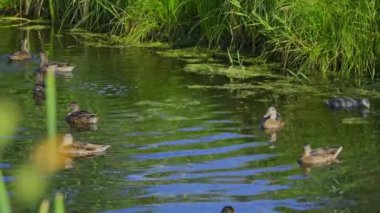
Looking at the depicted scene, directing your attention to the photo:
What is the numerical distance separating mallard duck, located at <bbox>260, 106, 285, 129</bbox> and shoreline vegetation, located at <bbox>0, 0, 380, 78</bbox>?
2647 mm

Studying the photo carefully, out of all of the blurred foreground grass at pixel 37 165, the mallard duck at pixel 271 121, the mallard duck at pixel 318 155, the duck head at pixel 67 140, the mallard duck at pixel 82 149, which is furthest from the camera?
the mallard duck at pixel 271 121

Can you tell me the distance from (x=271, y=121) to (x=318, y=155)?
139 centimetres

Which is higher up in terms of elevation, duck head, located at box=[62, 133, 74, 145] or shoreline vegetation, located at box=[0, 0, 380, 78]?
shoreline vegetation, located at box=[0, 0, 380, 78]

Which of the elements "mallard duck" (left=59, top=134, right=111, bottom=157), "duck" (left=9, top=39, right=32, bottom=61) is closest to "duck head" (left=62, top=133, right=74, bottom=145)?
"mallard duck" (left=59, top=134, right=111, bottom=157)

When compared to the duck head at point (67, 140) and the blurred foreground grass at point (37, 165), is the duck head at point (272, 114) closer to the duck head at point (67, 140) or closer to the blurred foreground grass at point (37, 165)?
the duck head at point (67, 140)

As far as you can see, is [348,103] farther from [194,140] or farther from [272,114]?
[194,140]

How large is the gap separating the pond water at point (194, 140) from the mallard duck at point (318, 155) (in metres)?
0.08

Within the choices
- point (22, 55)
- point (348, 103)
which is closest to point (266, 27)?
point (348, 103)

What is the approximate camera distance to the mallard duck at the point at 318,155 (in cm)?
759

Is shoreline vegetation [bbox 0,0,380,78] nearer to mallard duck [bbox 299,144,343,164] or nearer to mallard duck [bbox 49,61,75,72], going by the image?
mallard duck [bbox 49,61,75,72]

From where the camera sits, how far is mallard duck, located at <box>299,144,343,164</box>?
7590mm

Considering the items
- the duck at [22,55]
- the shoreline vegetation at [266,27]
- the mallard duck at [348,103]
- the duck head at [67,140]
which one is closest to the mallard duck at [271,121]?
the mallard duck at [348,103]

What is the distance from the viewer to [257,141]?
870 cm

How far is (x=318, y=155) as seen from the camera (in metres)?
7.67
